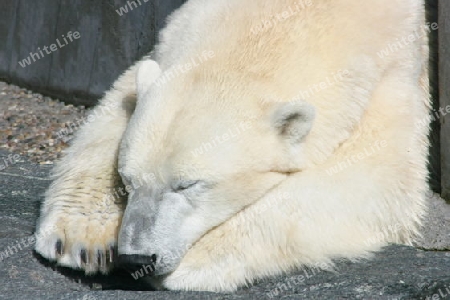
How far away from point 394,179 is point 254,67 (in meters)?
0.72

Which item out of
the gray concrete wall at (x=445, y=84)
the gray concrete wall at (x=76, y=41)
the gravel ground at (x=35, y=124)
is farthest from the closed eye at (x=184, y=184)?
the gray concrete wall at (x=76, y=41)

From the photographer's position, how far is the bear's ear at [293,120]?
9.94ft

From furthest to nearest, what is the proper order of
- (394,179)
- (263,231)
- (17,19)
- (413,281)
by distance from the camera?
(17,19) → (394,179) → (263,231) → (413,281)

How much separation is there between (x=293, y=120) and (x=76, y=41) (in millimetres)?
3342

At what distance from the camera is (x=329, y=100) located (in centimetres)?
324

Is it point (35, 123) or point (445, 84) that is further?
point (35, 123)

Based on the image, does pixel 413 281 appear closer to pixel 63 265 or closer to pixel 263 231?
pixel 263 231

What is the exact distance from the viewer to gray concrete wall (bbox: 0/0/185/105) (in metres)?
5.56

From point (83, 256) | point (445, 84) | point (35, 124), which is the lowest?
point (445, 84)

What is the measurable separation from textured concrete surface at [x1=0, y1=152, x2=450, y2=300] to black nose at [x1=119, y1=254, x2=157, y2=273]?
9 centimetres

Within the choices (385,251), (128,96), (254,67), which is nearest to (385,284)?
(385,251)

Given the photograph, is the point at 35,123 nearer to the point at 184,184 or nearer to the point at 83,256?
the point at 83,256

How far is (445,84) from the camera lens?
13.3 ft

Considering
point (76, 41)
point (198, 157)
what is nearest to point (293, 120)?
point (198, 157)
